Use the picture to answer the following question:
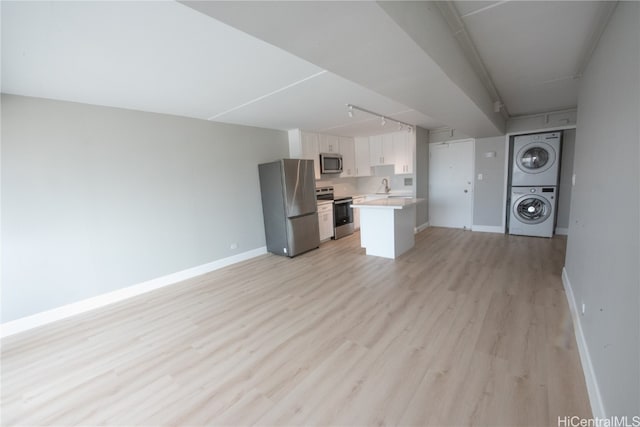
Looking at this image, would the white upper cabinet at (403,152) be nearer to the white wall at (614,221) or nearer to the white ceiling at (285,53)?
the white ceiling at (285,53)

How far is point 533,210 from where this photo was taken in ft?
16.0

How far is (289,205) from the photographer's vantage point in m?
4.34

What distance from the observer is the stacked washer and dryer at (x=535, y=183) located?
182 inches

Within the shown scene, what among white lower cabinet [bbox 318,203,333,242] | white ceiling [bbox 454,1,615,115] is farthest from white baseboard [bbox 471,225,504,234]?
white lower cabinet [bbox 318,203,333,242]

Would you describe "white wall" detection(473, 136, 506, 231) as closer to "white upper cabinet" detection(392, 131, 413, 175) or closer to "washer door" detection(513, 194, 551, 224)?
"washer door" detection(513, 194, 551, 224)

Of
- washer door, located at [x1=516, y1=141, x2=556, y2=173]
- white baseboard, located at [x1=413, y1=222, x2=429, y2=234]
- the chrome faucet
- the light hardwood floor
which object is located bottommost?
the light hardwood floor

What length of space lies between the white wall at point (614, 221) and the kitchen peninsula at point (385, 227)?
7.05 feet

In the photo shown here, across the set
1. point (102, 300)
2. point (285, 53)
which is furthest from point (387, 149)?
point (102, 300)

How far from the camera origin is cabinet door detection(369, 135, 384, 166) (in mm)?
6086

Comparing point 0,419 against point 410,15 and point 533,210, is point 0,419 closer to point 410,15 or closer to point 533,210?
point 410,15

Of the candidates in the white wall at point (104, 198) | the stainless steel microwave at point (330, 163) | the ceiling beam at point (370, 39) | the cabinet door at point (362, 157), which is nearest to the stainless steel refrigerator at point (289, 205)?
the white wall at point (104, 198)

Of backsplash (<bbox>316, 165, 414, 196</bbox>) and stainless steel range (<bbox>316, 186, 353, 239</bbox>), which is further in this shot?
backsplash (<bbox>316, 165, 414, 196</bbox>)

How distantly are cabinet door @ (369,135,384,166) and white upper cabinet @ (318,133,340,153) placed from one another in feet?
3.00

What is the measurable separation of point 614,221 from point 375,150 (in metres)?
5.09
